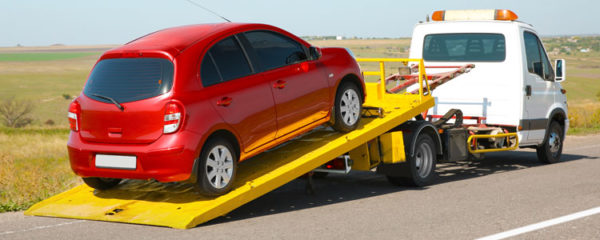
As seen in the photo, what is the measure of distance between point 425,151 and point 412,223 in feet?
8.81

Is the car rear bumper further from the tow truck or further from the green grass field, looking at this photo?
the green grass field

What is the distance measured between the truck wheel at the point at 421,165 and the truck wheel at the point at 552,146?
3160 millimetres

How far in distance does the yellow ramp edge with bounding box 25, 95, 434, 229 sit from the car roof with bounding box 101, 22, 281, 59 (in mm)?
1371

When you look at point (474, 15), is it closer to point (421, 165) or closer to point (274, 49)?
point (421, 165)

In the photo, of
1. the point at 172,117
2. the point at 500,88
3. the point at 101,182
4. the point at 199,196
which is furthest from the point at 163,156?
the point at 500,88

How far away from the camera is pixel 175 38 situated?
651 cm

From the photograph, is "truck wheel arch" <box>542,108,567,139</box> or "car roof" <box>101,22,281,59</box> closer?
"car roof" <box>101,22,281,59</box>

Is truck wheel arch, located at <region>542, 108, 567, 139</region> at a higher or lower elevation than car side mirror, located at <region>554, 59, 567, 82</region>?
lower

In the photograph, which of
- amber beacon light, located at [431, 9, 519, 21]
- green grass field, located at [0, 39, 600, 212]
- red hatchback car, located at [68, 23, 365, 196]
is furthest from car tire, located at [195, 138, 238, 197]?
amber beacon light, located at [431, 9, 519, 21]

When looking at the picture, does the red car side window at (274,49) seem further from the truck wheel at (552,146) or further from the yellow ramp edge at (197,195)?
the truck wheel at (552,146)

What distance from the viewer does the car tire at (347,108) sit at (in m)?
7.71

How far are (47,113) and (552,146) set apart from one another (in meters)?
91.8

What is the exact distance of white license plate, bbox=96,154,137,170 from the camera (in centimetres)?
606

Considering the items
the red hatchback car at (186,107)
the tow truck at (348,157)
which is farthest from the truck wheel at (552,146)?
the red hatchback car at (186,107)
